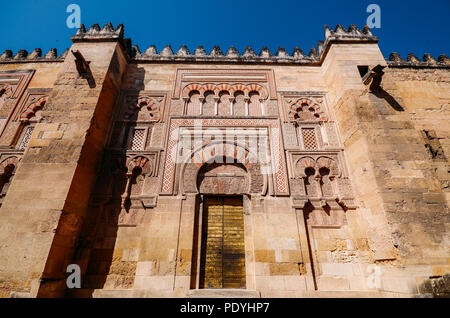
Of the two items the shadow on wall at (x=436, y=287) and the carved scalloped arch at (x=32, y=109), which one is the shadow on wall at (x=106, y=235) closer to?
the carved scalloped arch at (x=32, y=109)

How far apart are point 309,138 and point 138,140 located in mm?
3868

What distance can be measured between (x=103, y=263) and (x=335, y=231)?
426cm

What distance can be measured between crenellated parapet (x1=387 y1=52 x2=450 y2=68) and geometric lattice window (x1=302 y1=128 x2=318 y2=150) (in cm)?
309

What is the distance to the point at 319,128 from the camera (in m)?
4.84

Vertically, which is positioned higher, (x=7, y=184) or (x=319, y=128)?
(x=319, y=128)

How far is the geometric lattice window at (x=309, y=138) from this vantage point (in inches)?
183

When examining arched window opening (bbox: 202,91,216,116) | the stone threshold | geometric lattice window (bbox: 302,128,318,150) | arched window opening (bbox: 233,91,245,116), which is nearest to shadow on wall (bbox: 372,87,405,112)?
geometric lattice window (bbox: 302,128,318,150)

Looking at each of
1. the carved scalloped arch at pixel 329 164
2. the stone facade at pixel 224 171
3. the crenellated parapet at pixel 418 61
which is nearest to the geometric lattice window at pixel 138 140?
the stone facade at pixel 224 171

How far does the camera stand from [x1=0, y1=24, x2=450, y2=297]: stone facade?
3271 mm

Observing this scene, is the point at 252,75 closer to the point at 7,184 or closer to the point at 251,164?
the point at 251,164

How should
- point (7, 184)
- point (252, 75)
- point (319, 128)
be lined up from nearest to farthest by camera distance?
point (7, 184) < point (319, 128) < point (252, 75)

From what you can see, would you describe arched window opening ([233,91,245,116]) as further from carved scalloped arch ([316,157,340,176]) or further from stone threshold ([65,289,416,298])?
stone threshold ([65,289,416,298])

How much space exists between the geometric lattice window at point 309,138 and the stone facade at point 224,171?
39 millimetres

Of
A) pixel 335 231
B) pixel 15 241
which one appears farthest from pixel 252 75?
pixel 15 241
